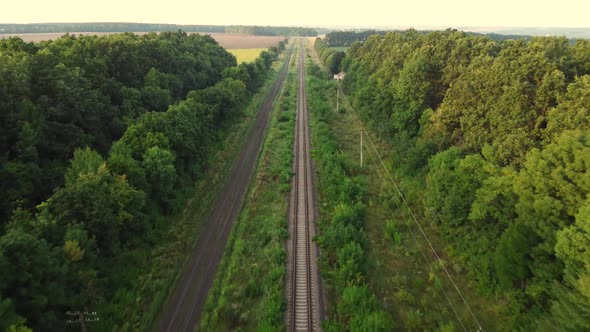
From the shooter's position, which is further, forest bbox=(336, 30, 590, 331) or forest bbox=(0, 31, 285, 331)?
forest bbox=(336, 30, 590, 331)

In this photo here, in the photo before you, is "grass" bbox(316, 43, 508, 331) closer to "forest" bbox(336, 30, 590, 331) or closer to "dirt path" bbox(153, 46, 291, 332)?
"forest" bbox(336, 30, 590, 331)

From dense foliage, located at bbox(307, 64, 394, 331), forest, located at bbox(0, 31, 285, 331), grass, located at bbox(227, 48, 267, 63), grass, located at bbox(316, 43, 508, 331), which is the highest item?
grass, located at bbox(227, 48, 267, 63)

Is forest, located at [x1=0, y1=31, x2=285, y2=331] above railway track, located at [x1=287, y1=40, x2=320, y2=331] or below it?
above

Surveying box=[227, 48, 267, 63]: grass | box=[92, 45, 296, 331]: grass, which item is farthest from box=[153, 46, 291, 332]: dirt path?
box=[227, 48, 267, 63]: grass

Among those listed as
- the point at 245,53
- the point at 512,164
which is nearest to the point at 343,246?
the point at 512,164

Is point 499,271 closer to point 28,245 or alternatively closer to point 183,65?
point 28,245

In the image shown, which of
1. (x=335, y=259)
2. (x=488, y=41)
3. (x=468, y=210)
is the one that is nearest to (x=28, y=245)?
(x=335, y=259)

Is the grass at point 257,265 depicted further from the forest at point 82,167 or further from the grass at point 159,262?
the forest at point 82,167
